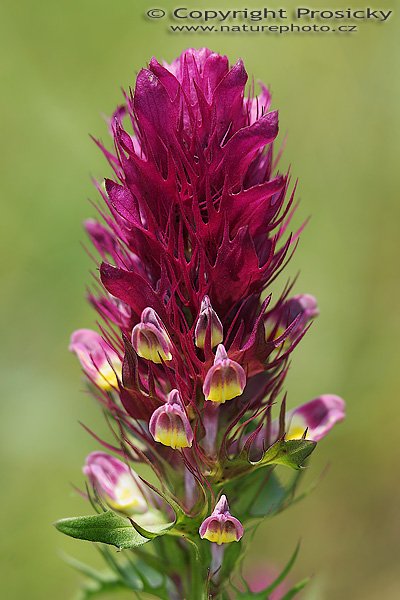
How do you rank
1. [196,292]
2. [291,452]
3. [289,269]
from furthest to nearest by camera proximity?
[289,269], [196,292], [291,452]

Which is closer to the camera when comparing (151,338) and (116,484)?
(151,338)

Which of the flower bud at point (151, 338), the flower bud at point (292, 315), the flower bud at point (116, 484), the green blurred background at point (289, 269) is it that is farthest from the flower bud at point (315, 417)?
the green blurred background at point (289, 269)

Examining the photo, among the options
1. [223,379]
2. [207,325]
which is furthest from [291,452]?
[207,325]

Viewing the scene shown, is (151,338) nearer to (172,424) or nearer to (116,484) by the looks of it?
(172,424)

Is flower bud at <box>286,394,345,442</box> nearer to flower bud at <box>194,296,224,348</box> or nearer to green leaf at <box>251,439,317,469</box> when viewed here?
green leaf at <box>251,439,317,469</box>

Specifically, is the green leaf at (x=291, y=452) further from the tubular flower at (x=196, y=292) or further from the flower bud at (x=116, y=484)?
the flower bud at (x=116, y=484)

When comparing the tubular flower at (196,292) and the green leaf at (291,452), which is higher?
the tubular flower at (196,292)

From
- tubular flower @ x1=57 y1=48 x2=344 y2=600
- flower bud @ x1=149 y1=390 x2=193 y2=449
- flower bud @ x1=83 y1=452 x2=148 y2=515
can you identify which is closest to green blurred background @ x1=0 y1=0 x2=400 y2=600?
flower bud @ x1=83 y1=452 x2=148 y2=515

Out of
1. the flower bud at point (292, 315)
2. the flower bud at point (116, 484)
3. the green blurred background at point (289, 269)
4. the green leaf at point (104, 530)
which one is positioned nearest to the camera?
the green leaf at point (104, 530)
